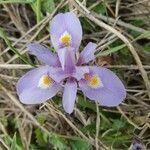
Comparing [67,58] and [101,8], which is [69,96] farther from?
[101,8]

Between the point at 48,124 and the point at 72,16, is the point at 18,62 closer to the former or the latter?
the point at 48,124

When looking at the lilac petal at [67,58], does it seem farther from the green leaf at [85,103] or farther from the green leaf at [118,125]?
the green leaf at [118,125]

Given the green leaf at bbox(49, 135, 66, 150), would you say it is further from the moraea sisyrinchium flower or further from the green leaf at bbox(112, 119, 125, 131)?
the moraea sisyrinchium flower

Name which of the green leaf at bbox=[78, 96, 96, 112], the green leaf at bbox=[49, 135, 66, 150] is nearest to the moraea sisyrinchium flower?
the green leaf at bbox=[78, 96, 96, 112]

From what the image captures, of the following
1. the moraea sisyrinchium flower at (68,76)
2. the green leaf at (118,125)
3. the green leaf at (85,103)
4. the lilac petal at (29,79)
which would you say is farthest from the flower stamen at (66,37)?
the green leaf at (118,125)

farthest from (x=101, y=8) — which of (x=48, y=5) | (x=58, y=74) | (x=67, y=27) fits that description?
(x=58, y=74)

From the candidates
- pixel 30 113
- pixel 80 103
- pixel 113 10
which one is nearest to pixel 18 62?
pixel 30 113
